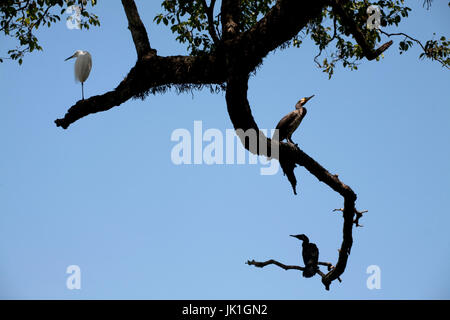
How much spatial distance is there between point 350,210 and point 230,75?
2.28 m

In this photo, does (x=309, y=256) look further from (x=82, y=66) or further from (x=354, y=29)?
Result: (x=82, y=66)

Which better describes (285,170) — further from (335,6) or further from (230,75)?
(335,6)

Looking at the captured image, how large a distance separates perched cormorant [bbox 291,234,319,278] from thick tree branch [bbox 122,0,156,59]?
3.24 metres

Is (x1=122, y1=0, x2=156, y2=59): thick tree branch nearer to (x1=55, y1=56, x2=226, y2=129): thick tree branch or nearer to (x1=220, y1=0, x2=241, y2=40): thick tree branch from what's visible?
(x1=55, y1=56, x2=226, y2=129): thick tree branch

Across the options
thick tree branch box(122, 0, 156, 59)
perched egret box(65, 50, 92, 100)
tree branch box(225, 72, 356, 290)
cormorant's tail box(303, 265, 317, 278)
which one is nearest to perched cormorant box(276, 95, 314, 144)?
tree branch box(225, 72, 356, 290)

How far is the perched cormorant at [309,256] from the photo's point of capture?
5977 mm

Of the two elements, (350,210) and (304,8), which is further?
(350,210)

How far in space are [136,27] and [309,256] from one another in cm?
360

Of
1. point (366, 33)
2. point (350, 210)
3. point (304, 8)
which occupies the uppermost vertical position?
point (366, 33)

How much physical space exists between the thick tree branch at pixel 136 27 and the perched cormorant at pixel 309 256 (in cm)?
324

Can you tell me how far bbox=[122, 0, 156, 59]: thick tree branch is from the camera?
502 centimetres

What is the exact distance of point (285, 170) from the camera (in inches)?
205

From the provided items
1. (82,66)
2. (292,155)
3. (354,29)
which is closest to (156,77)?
(292,155)

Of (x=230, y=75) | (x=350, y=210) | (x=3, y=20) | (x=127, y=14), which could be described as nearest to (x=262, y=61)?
(x=230, y=75)
